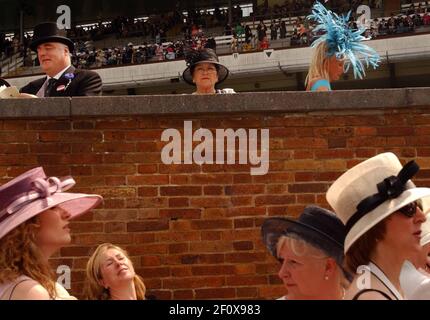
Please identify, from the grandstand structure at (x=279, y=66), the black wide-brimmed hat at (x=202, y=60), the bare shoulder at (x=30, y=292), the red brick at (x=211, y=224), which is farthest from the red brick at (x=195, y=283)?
the grandstand structure at (x=279, y=66)

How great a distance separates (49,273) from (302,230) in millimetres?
1000

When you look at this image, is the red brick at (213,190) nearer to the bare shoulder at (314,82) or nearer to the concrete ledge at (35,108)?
the bare shoulder at (314,82)

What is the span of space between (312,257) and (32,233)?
1.10m

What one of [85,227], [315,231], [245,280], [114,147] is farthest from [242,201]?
[315,231]

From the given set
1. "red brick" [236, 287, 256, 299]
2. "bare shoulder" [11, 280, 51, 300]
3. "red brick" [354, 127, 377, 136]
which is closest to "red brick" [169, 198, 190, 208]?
"red brick" [236, 287, 256, 299]

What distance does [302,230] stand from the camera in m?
3.27

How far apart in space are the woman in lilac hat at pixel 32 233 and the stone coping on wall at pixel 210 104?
2678 millimetres

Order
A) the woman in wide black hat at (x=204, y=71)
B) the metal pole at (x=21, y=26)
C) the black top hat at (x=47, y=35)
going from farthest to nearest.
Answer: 1. the metal pole at (x=21, y=26)
2. the woman in wide black hat at (x=204, y=71)
3. the black top hat at (x=47, y=35)

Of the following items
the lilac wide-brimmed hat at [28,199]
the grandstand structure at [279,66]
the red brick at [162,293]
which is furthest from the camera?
the grandstand structure at [279,66]

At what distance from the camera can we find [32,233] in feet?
10.6

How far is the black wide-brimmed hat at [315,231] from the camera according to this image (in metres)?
3.21

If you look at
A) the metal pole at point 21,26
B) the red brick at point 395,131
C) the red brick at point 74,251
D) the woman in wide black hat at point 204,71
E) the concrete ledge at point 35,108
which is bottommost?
the red brick at point 74,251

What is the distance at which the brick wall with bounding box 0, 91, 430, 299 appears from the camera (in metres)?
6.09
